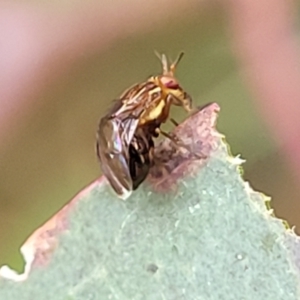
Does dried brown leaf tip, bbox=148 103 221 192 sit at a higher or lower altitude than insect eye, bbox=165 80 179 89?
lower

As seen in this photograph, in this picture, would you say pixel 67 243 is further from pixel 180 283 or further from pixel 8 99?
pixel 8 99

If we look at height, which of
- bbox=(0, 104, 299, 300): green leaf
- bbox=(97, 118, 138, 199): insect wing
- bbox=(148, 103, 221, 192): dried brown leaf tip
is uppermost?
bbox=(97, 118, 138, 199): insect wing

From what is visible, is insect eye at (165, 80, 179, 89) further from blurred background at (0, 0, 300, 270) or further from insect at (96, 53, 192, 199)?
blurred background at (0, 0, 300, 270)

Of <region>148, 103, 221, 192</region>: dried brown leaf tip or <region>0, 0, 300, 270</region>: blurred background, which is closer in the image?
<region>148, 103, 221, 192</region>: dried brown leaf tip

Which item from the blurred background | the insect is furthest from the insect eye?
the blurred background

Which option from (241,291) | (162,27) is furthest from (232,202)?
(162,27)

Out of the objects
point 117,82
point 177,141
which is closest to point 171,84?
point 177,141
